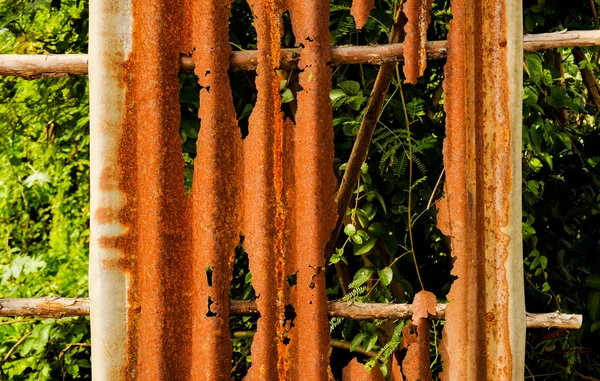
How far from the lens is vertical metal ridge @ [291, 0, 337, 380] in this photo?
1.47m

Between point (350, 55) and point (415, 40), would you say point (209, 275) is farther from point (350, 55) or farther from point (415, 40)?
point (415, 40)

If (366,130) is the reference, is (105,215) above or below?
below

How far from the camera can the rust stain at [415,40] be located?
1.49 metres

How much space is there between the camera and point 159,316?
1.46 meters

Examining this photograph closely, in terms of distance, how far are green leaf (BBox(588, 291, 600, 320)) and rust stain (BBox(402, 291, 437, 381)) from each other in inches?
43.9

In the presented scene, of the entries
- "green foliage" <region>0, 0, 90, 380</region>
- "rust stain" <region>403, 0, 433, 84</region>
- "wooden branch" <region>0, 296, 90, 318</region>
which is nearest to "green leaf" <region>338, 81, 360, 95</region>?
"rust stain" <region>403, 0, 433, 84</region>

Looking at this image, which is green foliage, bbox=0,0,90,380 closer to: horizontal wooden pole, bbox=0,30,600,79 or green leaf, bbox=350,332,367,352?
horizontal wooden pole, bbox=0,30,600,79

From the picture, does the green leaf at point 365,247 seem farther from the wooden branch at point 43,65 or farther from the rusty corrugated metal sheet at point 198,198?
the wooden branch at point 43,65

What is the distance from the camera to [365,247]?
204 cm

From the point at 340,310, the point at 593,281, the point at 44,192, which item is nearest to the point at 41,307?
the point at 340,310

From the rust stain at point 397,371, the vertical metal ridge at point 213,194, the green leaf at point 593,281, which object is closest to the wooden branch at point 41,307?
the vertical metal ridge at point 213,194

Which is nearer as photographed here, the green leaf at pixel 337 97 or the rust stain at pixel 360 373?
the rust stain at pixel 360 373

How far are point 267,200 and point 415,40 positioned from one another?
0.48 metres

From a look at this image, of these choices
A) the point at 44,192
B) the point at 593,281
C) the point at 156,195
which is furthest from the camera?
the point at 44,192
